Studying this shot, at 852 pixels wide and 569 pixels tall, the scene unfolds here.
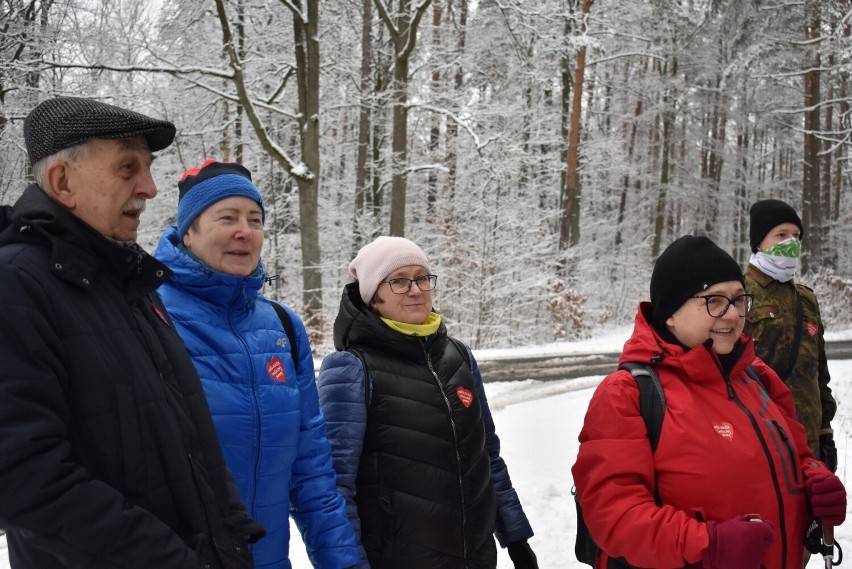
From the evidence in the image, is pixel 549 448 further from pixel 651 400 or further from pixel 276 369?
pixel 276 369

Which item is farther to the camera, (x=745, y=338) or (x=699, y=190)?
(x=699, y=190)

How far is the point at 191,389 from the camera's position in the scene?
168 cm

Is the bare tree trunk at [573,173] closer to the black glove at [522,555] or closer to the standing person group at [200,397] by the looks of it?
the black glove at [522,555]

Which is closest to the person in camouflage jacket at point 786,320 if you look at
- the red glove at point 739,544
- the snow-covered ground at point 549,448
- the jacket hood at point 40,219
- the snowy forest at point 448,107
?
the snow-covered ground at point 549,448

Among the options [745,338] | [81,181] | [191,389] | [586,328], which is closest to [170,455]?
[191,389]

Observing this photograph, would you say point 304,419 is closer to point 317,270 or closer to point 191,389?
point 191,389

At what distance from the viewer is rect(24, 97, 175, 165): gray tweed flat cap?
1.54 metres

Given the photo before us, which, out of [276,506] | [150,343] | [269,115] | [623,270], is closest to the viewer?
[150,343]

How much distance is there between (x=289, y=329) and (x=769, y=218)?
289cm

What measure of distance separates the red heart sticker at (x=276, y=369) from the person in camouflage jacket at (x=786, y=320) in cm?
271

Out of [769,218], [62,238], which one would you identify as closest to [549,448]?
[769,218]

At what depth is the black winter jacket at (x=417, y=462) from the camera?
7.80 feet

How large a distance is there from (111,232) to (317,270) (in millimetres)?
10828

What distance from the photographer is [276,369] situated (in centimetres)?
220
